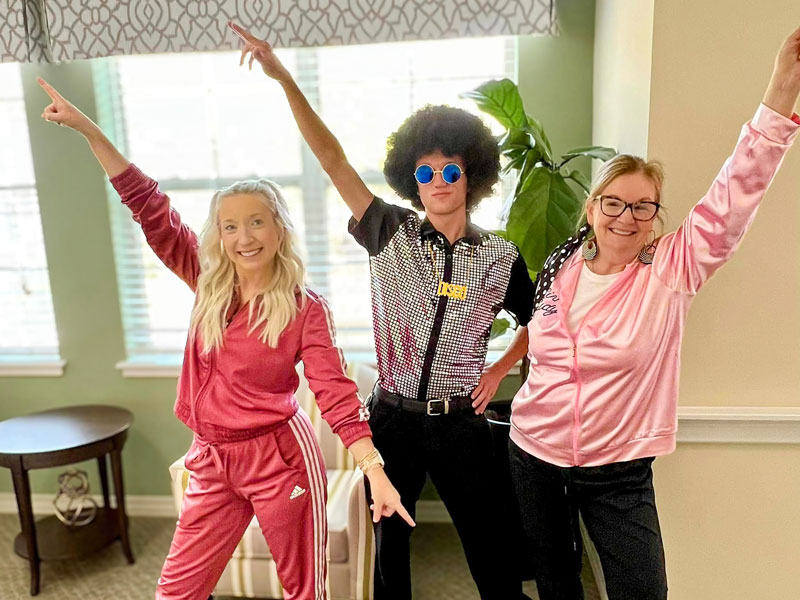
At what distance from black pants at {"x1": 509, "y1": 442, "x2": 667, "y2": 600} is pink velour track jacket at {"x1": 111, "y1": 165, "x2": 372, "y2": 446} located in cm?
42

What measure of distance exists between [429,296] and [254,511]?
2.18 ft

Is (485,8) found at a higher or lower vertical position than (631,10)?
higher

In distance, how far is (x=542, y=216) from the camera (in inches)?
69.6

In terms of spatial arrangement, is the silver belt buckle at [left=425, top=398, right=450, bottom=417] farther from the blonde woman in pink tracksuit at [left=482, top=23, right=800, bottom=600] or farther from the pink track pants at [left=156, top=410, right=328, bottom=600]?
the pink track pants at [left=156, top=410, right=328, bottom=600]

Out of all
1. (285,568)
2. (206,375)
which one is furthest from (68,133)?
(285,568)

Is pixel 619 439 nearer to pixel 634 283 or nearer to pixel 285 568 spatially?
pixel 634 283

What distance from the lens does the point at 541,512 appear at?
1380 mm

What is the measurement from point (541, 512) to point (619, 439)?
25cm

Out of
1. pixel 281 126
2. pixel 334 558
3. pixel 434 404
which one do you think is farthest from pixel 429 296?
pixel 281 126

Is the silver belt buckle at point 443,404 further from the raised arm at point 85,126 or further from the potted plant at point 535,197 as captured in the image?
the raised arm at point 85,126

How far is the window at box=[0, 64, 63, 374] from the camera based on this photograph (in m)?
2.58

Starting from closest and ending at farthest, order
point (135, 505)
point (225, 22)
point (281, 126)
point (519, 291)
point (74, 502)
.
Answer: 1. point (519, 291)
2. point (225, 22)
3. point (281, 126)
4. point (74, 502)
5. point (135, 505)

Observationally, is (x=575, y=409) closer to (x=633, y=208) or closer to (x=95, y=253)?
(x=633, y=208)

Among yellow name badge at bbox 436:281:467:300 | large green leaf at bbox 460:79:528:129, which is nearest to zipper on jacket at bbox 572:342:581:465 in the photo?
yellow name badge at bbox 436:281:467:300
